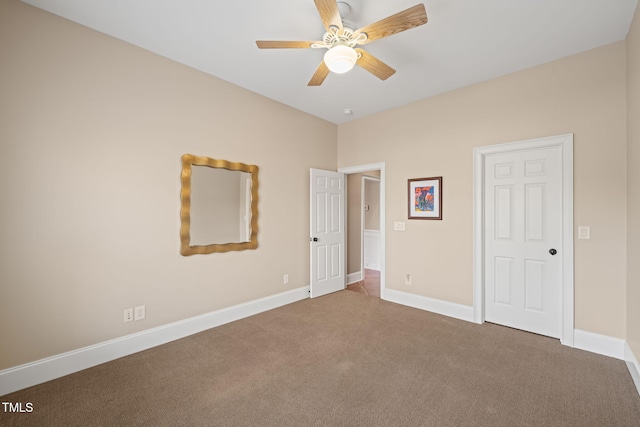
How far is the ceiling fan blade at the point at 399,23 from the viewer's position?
1743 mm

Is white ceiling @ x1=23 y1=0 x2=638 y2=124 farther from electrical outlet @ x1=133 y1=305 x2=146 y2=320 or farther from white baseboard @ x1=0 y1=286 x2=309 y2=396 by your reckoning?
white baseboard @ x1=0 y1=286 x2=309 y2=396

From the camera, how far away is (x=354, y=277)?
17.8 feet

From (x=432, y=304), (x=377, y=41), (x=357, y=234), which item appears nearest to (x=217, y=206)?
(x=377, y=41)

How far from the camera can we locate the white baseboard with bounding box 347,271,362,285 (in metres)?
5.31

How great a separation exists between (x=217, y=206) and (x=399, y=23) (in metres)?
2.59

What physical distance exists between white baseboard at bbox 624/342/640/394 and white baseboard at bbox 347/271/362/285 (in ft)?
11.6

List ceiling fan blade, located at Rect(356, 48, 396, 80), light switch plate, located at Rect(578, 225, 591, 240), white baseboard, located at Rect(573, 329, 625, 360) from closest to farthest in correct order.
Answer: ceiling fan blade, located at Rect(356, 48, 396, 80) < white baseboard, located at Rect(573, 329, 625, 360) < light switch plate, located at Rect(578, 225, 591, 240)

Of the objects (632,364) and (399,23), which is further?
(632,364)

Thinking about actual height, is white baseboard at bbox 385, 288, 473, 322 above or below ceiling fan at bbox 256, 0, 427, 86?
below

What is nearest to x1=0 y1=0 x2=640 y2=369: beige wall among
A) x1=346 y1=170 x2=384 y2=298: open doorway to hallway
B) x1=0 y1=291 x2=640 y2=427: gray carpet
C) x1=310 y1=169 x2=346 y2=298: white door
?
x1=0 y1=291 x2=640 y2=427: gray carpet

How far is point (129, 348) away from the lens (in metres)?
2.65

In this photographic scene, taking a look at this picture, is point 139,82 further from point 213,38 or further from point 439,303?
point 439,303

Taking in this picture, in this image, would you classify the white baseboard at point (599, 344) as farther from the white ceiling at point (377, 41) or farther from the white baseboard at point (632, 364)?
the white ceiling at point (377, 41)

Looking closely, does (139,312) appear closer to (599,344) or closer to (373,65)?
(373,65)
